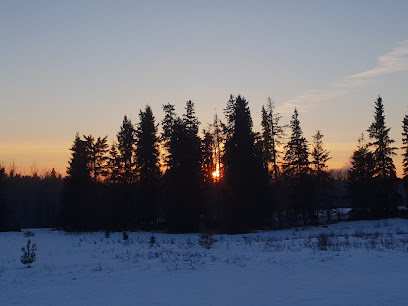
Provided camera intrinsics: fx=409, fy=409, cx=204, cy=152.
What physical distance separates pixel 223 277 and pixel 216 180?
48.2 meters

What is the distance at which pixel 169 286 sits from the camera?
14.2 metres

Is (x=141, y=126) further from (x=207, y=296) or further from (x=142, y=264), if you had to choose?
(x=207, y=296)

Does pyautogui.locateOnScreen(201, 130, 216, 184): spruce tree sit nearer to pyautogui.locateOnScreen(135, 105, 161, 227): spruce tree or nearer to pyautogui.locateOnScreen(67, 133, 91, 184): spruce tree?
pyautogui.locateOnScreen(135, 105, 161, 227): spruce tree

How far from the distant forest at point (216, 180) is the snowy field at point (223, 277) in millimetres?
22910

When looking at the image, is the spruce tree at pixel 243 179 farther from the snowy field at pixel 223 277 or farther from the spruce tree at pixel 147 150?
the snowy field at pixel 223 277

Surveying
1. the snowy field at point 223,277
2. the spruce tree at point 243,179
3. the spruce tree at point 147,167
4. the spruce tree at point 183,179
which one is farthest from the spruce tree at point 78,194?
the snowy field at point 223,277

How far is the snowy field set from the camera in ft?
38.5

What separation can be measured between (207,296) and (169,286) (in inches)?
92.0

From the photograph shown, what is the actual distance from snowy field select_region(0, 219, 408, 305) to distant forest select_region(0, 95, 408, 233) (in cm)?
2291

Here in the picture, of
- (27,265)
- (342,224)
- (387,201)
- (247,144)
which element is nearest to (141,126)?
(247,144)

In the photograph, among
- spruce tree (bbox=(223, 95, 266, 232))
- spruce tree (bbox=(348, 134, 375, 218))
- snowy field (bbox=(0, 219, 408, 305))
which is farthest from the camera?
spruce tree (bbox=(348, 134, 375, 218))

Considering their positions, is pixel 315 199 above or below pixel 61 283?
above

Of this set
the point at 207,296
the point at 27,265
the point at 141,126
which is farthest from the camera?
→ the point at 141,126

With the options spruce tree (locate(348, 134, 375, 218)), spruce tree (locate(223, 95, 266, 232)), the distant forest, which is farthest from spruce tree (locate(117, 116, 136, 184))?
spruce tree (locate(348, 134, 375, 218))
